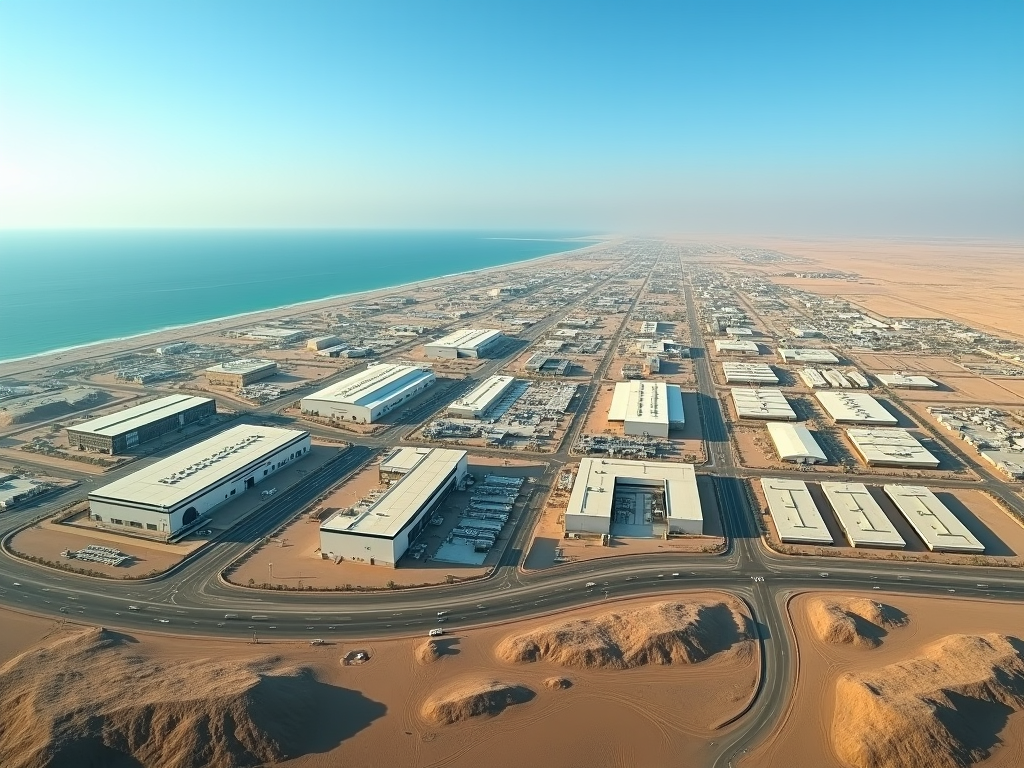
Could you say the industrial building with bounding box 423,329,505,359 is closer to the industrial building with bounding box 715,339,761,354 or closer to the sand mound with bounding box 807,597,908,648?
the industrial building with bounding box 715,339,761,354

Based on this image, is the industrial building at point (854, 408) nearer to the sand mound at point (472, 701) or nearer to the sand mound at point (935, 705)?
the sand mound at point (935, 705)

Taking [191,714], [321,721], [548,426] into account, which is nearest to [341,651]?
[321,721]

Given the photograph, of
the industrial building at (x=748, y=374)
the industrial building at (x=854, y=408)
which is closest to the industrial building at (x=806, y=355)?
the industrial building at (x=748, y=374)

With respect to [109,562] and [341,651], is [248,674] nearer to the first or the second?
[341,651]

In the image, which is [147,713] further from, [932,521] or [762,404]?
[762,404]

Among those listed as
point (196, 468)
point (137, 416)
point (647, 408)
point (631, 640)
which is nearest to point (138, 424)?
point (137, 416)

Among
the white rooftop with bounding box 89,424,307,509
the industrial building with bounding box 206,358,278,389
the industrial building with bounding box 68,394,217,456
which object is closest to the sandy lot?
the white rooftop with bounding box 89,424,307,509
